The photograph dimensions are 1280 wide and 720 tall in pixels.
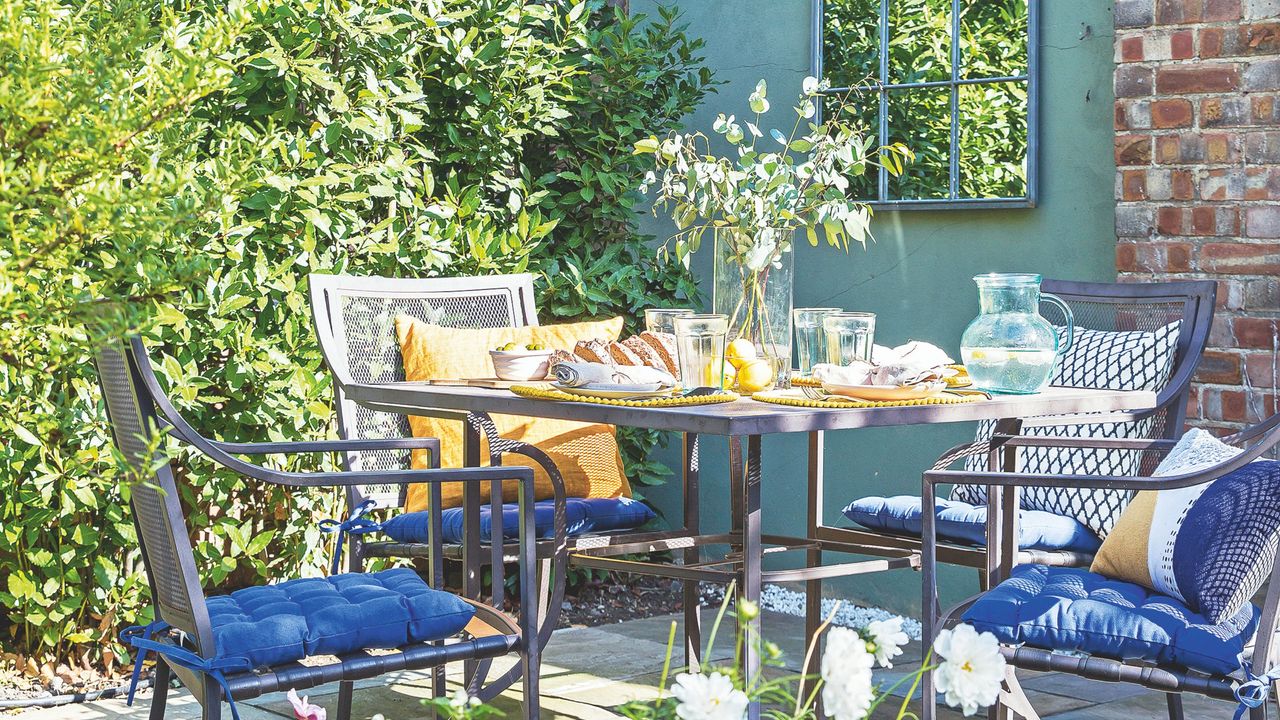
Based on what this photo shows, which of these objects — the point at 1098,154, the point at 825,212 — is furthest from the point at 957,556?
the point at 1098,154

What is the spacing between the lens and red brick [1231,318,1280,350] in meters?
3.46

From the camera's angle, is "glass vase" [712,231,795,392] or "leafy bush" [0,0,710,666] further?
"leafy bush" [0,0,710,666]

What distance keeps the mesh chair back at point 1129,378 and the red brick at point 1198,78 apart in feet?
2.08

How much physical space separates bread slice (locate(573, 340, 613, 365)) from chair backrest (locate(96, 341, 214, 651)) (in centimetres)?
95

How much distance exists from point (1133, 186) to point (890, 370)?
1586 mm

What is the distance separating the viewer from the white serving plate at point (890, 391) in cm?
247

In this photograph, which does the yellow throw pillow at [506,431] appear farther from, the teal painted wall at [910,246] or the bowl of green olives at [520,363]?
the teal painted wall at [910,246]

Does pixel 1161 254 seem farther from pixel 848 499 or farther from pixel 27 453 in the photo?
pixel 27 453

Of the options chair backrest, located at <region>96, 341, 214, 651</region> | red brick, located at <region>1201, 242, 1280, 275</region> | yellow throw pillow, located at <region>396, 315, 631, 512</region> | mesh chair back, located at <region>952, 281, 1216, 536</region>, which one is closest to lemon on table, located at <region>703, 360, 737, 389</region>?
yellow throw pillow, located at <region>396, 315, 631, 512</region>

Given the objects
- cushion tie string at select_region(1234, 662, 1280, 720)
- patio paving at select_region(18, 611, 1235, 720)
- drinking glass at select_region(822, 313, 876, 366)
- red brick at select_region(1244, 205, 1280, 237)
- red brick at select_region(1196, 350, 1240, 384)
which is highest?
red brick at select_region(1244, 205, 1280, 237)

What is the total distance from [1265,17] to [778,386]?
5.52 ft

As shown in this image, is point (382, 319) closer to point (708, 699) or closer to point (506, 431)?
point (506, 431)

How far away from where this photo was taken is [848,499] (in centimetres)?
451

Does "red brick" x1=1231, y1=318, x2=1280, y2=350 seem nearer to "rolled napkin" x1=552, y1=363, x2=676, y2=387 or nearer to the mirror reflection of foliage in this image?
the mirror reflection of foliage
